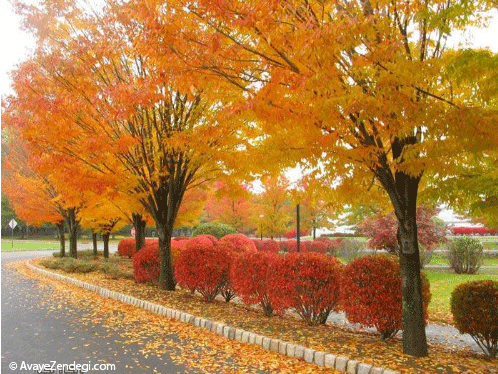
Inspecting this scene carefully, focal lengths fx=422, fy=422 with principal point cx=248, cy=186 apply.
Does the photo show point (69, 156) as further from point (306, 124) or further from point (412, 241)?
point (412, 241)

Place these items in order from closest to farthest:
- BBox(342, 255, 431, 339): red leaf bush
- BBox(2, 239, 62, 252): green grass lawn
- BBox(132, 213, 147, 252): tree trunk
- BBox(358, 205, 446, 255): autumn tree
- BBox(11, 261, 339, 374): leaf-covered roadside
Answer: BBox(11, 261, 339, 374): leaf-covered roadside < BBox(342, 255, 431, 339): red leaf bush < BBox(358, 205, 446, 255): autumn tree < BBox(132, 213, 147, 252): tree trunk < BBox(2, 239, 62, 252): green grass lawn

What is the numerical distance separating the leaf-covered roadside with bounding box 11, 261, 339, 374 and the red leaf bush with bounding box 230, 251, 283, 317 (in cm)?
140

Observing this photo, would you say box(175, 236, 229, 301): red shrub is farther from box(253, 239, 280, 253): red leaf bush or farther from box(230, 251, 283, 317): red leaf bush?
box(253, 239, 280, 253): red leaf bush

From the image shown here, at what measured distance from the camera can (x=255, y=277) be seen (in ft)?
28.2

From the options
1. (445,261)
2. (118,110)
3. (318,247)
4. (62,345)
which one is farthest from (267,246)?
(62,345)

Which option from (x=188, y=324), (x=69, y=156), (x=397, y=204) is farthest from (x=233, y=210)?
(x=397, y=204)

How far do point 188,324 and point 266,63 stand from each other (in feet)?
16.9

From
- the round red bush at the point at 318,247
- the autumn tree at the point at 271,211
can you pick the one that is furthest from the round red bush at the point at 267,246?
the autumn tree at the point at 271,211

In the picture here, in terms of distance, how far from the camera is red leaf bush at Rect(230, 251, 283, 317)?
8.38 m

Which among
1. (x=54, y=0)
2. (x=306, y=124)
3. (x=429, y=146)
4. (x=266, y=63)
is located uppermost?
(x=54, y=0)

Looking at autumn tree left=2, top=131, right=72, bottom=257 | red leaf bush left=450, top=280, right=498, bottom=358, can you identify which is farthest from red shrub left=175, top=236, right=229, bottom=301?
autumn tree left=2, top=131, right=72, bottom=257

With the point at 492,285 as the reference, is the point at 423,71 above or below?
above

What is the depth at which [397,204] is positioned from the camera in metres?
6.12

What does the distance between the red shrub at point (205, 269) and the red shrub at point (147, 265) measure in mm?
2378
